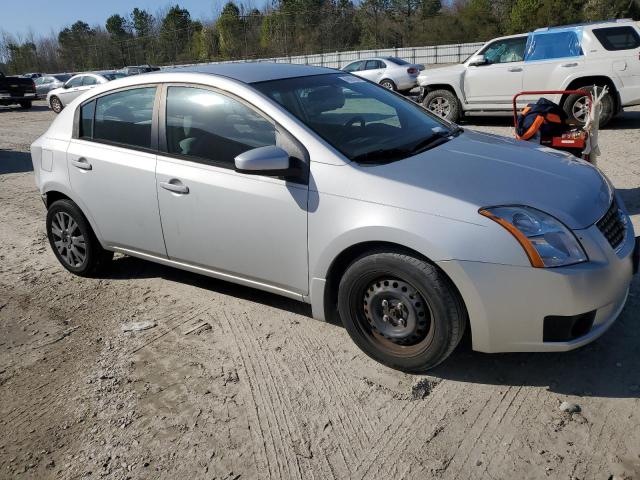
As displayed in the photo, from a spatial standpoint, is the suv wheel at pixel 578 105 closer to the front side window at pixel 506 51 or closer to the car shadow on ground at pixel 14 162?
the front side window at pixel 506 51

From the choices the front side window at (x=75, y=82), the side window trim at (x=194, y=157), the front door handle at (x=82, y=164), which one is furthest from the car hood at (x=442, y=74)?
the front side window at (x=75, y=82)

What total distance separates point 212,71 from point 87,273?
2.15m

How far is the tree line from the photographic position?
125 ft

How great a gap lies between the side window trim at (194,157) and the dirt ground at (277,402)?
3.64 feet

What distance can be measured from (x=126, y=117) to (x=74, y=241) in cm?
126

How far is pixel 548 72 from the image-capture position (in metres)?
10.2

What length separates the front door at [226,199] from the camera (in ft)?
10.7

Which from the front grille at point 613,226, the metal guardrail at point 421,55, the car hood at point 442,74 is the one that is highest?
the metal guardrail at point 421,55

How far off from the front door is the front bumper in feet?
3.31

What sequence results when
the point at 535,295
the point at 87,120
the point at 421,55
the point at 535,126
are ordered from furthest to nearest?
the point at 421,55 < the point at 535,126 < the point at 87,120 < the point at 535,295

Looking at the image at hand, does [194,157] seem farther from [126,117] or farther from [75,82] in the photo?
[75,82]

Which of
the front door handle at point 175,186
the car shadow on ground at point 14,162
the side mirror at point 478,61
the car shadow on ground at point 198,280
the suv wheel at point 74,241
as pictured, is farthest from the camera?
the side mirror at point 478,61

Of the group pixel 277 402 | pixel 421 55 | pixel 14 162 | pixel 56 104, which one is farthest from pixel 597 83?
pixel 421 55

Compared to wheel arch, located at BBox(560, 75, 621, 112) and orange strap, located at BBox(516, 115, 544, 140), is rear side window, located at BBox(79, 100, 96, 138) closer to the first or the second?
orange strap, located at BBox(516, 115, 544, 140)
